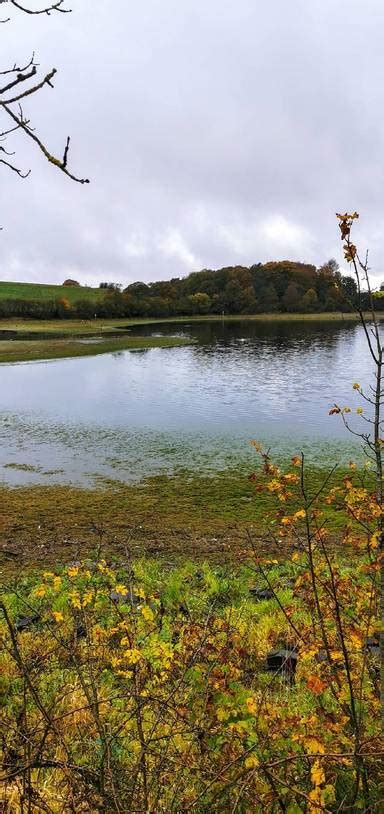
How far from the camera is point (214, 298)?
151 meters

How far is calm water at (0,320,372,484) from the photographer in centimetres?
1948

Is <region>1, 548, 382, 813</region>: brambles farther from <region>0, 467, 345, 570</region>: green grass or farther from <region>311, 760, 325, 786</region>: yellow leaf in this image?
<region>0, 467, 345, 570</region>: green grass

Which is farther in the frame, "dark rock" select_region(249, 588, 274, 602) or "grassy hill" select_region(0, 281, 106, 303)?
"grassy hill" select_region(0, 281, 106, 303)

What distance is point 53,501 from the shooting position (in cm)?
1543

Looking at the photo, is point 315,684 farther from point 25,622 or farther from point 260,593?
point 260,593

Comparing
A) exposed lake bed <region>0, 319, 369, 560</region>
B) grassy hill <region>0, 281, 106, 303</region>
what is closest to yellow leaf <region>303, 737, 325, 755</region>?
exposed lake bed <region>0, 319, 369, 560</region>

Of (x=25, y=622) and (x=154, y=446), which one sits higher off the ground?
(x=25, y=622)

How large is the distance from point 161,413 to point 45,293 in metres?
124

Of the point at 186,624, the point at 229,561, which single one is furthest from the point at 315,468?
the point at 186,624

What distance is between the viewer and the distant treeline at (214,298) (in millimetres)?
120438

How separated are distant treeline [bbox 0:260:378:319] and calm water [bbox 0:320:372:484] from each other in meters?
74.3

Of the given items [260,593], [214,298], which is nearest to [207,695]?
[260,593]

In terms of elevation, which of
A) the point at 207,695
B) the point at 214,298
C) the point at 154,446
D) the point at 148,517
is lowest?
the point at 148,517

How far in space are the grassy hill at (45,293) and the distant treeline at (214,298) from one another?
13.0 feet
